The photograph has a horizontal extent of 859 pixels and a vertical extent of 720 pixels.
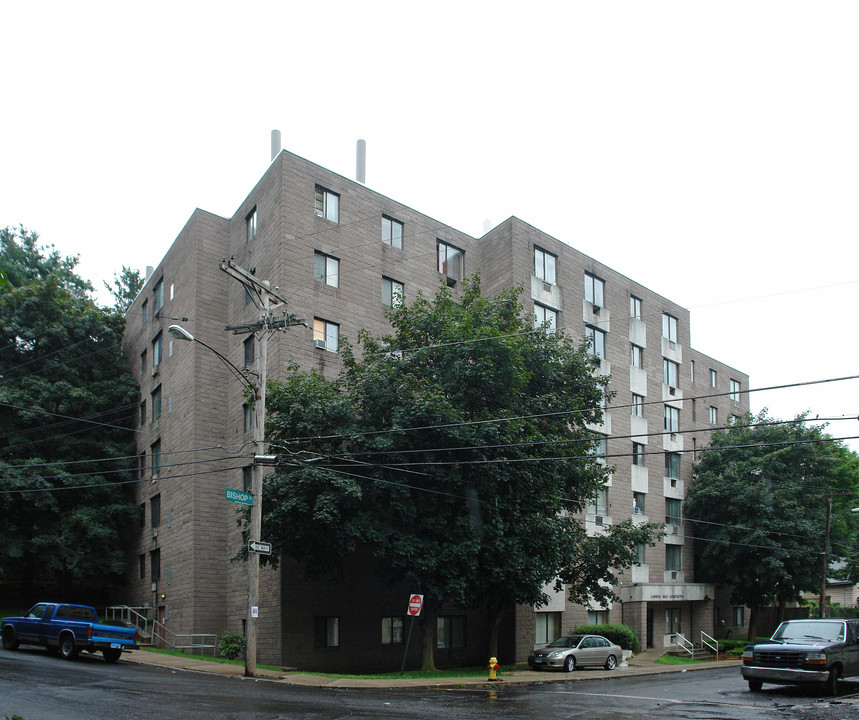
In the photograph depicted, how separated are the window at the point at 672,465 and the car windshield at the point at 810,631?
25.9m

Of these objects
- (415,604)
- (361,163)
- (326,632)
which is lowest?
(326,632)

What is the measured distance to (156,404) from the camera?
1523 inches

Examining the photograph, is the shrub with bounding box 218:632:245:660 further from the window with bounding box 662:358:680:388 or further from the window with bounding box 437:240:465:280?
the window with bounding box 662:358:680:388

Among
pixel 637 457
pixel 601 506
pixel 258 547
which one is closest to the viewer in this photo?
pixel 258 547

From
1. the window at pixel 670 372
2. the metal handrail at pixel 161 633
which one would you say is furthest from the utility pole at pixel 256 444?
the window at pixel 670 372

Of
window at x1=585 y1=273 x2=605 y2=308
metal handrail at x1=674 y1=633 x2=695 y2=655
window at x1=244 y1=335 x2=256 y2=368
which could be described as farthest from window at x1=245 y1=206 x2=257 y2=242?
metal handrail at x1=674 y1=633 x2=695 y2=655

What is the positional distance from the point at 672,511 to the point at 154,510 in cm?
2807

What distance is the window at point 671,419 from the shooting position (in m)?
46.0

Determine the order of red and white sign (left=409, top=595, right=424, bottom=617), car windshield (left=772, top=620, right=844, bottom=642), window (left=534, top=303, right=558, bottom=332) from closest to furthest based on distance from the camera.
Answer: car windshield (left=772, top=620, right=844, bottom=642) → red and white sign (left=409, top=595, right=424, bottom=617) → window (left=534, top=303, right=558, bottom=332)

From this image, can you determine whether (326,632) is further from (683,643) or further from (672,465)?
(672,465)

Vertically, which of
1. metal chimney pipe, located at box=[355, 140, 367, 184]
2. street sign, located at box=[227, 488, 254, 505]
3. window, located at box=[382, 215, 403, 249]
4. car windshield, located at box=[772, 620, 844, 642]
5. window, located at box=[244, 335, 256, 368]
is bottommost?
car windshield, located at box=[772, 620, 844, 642]

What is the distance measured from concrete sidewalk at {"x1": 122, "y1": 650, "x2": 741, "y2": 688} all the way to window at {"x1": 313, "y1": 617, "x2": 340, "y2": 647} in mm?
4051

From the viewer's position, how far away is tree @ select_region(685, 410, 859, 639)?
1649 inches

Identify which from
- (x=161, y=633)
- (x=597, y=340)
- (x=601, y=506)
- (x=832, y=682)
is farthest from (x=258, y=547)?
(x=597, y=340)
